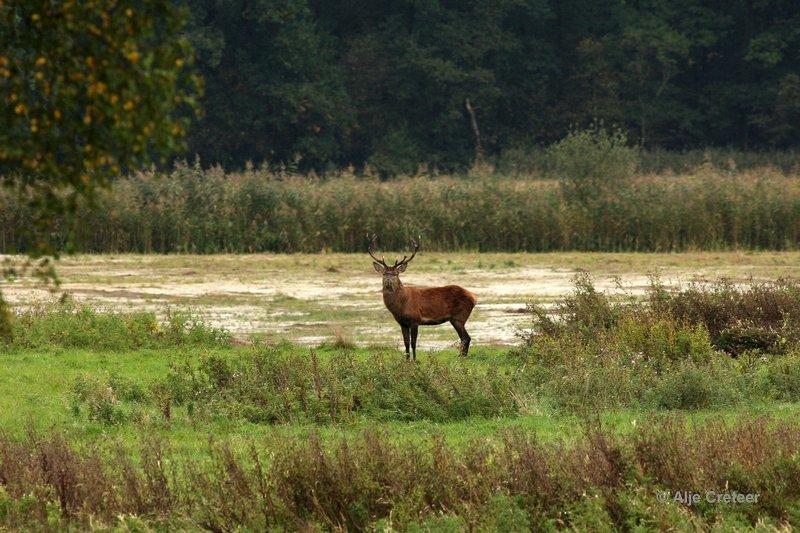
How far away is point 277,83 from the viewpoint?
64.9m

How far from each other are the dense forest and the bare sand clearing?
97.2 feet

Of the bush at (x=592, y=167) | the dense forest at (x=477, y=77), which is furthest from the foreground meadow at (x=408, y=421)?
the dense forest at (x=477, y=77)

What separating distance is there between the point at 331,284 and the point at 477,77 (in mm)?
38953

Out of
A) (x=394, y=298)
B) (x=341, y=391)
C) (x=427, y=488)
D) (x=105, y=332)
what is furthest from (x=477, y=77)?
(x=427, y=488)

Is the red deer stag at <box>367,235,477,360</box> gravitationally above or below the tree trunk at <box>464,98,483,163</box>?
above

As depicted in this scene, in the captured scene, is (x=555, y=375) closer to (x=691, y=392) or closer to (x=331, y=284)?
(x=691, y=392)

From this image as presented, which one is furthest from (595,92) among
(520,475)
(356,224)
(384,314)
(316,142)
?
(520,475)

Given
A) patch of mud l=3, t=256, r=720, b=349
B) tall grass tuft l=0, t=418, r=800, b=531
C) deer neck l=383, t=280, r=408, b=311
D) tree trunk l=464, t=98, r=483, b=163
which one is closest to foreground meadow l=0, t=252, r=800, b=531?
tall grass tuft l=0, t=418, r=800, b=531

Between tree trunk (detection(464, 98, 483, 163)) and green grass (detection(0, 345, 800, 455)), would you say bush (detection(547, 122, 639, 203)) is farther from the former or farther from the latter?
tree trunk (detection(464, 98, 483, 163))

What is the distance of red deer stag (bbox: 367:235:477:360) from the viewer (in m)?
18.1

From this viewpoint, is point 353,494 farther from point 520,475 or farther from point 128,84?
point 128,84

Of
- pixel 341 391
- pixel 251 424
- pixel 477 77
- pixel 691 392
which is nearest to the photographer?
pixel 251 424

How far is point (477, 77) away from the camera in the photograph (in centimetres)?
6694

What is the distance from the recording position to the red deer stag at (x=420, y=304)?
18109mm
